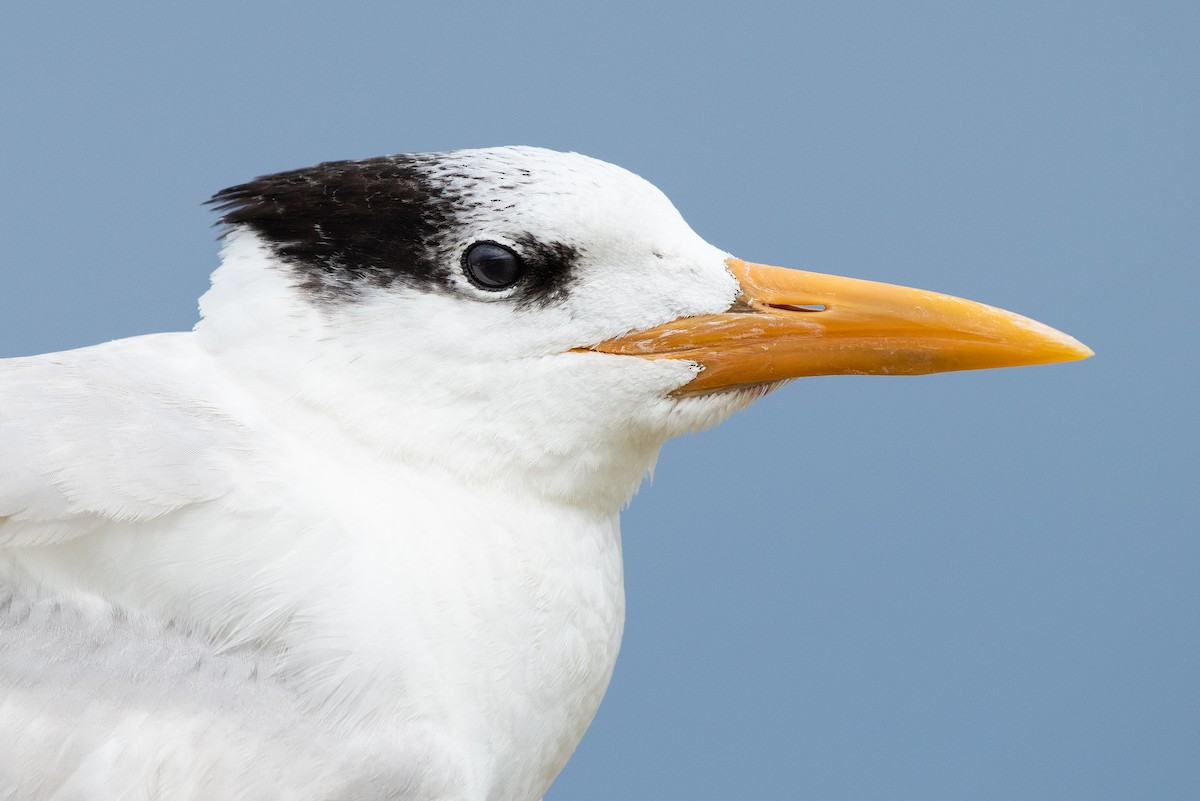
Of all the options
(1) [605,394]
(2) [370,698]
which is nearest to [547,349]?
(1) [605,394]

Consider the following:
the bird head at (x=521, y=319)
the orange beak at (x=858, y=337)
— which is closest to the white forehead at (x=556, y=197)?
the bird head at (x=521, y=319)

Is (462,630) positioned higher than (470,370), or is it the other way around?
(470,370)

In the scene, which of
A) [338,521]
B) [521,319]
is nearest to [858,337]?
[521,319]

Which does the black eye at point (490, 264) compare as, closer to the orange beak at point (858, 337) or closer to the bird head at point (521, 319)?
the bird head at point (521, 319)

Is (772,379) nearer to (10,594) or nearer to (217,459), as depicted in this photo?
(217,459)

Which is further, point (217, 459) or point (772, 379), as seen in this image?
point (772, 379)

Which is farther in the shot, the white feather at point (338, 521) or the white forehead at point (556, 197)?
the white forehead at point (556, 197)

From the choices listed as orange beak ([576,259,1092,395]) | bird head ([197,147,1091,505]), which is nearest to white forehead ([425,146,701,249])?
bird head ([197,147,1091,505])

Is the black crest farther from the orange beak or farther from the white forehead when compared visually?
the orange beak
